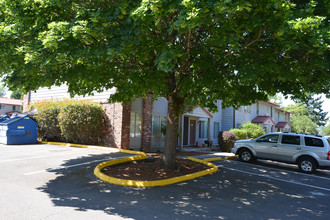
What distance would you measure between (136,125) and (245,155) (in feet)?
22.4

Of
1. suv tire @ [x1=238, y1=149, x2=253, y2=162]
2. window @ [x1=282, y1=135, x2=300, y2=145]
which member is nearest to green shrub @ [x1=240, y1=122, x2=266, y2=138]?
suv tire @ [x1=238, y1=149, x2=253, y2=162]

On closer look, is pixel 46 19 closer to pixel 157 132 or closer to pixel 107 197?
pixel 107 197

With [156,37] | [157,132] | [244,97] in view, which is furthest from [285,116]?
[156,37]

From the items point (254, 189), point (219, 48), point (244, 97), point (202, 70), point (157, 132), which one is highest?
point (219, 48)

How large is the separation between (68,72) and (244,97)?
6.03m

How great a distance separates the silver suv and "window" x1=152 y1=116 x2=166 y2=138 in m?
5.69

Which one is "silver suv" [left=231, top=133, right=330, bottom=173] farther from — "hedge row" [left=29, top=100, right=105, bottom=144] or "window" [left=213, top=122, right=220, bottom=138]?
"window" [left=213, top=122, right=220, bottom=138]

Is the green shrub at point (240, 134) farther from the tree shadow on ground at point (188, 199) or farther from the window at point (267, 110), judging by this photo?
the window at point (267, 110)

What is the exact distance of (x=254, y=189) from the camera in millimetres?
7270

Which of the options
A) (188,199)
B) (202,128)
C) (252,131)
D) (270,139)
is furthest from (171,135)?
(252,131)

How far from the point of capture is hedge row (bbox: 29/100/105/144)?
44.6 feet

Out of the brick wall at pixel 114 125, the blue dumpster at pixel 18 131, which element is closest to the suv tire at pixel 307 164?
the brick wall at pixel 114 125

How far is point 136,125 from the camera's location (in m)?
14.7

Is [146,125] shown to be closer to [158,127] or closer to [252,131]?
[158,127]
